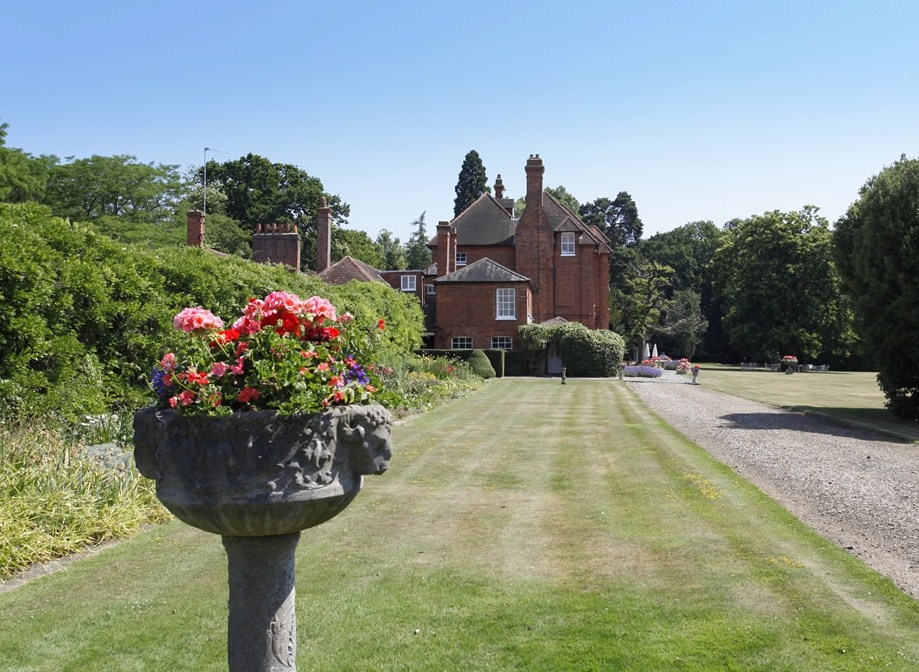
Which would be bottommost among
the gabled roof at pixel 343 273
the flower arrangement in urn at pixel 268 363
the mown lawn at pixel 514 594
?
the mown lawn at pixel 514 594

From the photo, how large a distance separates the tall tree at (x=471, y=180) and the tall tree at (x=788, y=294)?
29695 mm

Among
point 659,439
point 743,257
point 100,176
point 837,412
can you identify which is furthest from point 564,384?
point 743,257

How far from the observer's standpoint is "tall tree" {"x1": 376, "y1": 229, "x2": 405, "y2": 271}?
91.7 metres

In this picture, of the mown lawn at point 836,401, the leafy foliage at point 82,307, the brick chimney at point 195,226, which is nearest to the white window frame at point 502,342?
the mown lawn at point 836,401

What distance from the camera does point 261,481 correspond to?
3.40 meters

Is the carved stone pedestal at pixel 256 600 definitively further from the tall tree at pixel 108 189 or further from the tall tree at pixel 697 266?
the tall tree at pixel 697 266

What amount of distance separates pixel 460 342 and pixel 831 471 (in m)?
33.9

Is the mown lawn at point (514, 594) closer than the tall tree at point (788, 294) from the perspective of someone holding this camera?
Yes

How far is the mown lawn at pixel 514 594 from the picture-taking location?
16.6ft

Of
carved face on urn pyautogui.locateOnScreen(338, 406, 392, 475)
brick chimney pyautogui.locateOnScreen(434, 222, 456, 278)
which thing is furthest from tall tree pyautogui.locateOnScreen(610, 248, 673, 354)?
carved face on urn pyautogui.locateOnScreen(338, 406, 392, 475)

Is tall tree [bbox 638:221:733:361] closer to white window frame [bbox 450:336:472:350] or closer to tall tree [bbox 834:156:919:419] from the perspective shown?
white window frame [bbox 450:336:472:350]

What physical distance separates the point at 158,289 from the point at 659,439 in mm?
10471

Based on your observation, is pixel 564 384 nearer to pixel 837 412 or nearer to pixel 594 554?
pixel 837 412

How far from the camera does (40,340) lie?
9.45m
